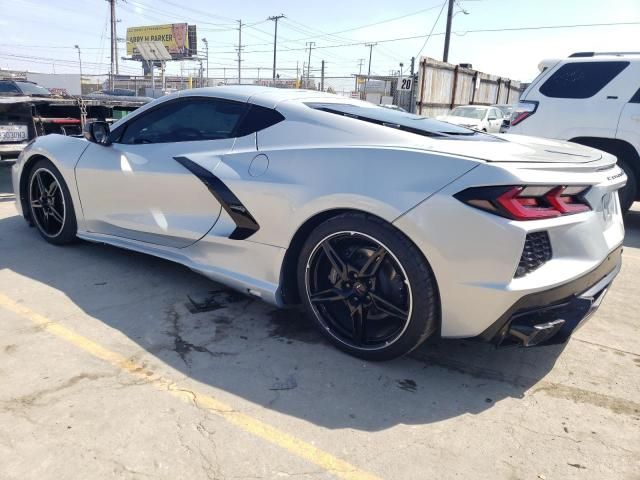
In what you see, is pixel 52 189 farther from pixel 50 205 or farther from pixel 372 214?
pixel 372 214

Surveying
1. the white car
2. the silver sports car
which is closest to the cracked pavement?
the silver sports car

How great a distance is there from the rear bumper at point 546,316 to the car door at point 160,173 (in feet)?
6.01

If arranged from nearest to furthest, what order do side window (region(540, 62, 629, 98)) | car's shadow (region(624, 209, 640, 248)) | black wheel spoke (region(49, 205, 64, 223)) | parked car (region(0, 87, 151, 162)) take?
1. black wheel spoke (region(49, 205, 64, 223))
2. car's shadow (region(624, 209, 640, 248))
3. side window (region(540, 62, 629, 98))
4. parked car (region(0, 87, 151, 162))

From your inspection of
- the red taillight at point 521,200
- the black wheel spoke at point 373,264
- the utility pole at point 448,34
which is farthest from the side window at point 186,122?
the utility pole at point 448,34

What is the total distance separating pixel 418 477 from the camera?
1.97 m

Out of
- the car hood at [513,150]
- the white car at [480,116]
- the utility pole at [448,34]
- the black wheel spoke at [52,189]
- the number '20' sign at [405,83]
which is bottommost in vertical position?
the black wheel spoke at [52,189]

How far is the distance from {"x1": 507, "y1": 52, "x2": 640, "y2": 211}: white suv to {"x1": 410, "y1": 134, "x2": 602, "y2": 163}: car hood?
3.56 metres

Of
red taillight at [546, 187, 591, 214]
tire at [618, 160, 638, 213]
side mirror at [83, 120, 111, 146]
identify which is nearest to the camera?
red taillight at [546, 187, 591, 214]

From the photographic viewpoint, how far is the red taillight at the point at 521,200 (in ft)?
7.36

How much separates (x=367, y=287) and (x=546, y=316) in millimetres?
873

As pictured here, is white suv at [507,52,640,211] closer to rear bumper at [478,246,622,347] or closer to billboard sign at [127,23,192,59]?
rear bumper at [478,246,622,347]

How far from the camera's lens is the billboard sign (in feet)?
216

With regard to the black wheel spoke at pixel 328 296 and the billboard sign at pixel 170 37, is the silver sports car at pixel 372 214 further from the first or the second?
the billboard sign at pixel 170 37

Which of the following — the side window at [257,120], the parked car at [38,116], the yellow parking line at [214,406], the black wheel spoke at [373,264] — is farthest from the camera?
the parked car at [38,116]
